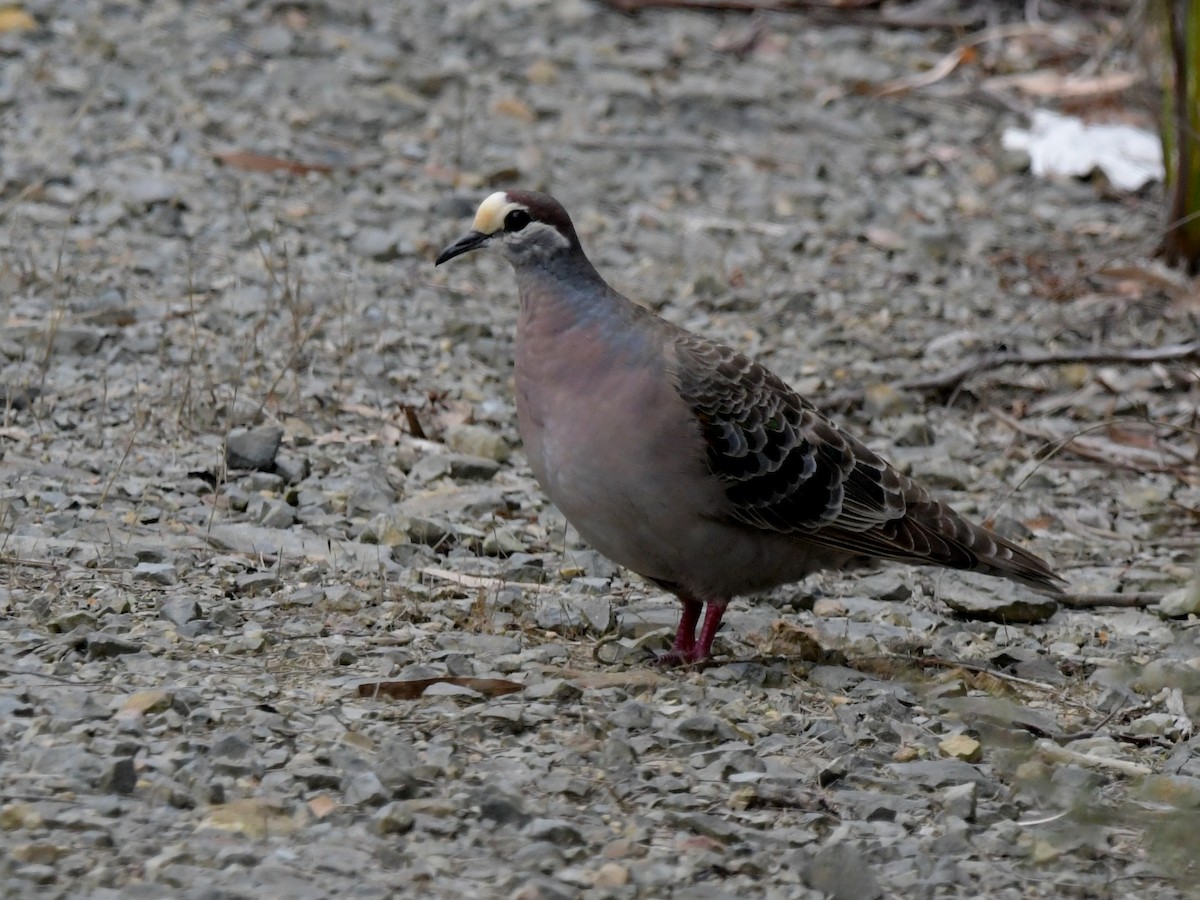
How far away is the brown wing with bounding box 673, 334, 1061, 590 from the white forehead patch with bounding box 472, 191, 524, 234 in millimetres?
612

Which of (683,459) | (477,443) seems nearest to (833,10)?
(477,443)

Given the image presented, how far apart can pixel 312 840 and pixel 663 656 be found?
1.61 m

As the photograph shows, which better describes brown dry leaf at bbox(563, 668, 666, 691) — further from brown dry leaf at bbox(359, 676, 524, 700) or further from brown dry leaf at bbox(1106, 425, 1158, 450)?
brown dry leaf at bbox(1106, 425, 1158, 450)

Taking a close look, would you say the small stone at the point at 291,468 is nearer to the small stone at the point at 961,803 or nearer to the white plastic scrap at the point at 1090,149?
the small stone at the point at 961,803

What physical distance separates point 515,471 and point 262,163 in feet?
10.3

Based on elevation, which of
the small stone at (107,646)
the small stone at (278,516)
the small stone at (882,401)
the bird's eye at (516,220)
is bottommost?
the small stone at (107,646)

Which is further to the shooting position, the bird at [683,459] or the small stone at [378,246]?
the small stone at [378,246]

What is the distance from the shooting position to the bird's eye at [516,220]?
5.01 meters

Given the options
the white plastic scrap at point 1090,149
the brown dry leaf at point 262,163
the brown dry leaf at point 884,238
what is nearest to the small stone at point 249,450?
the brown dry leaf at point 262,163

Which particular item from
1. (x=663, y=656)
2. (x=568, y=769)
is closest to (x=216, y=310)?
(x=663, y=656)

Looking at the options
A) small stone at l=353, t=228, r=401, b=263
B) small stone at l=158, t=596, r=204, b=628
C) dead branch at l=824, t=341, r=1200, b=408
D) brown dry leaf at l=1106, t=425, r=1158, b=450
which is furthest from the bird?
small stone at l=353, t=228, r=401, b=263

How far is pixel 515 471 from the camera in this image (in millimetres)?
6352

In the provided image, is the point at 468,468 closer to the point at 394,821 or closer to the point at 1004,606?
the point at 1004,606

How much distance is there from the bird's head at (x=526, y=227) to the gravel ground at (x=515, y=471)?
0.95 metres
